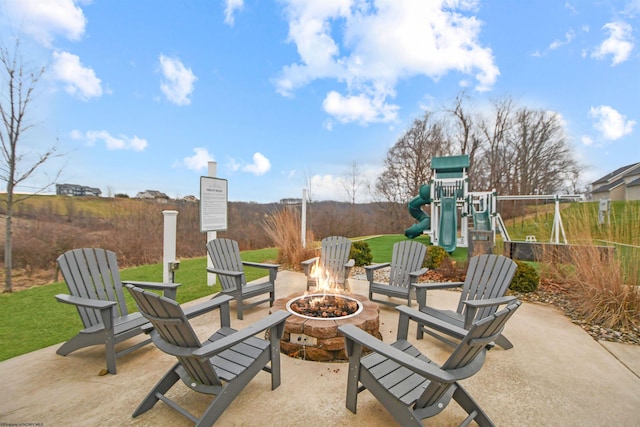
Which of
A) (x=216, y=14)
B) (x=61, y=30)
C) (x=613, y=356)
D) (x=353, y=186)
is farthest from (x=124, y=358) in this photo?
(x=353, y=186)

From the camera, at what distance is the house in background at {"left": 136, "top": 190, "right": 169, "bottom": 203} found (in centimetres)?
1069

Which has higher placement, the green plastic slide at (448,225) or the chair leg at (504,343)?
the green plastic slide at (448,225)

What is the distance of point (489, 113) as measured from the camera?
18.1m

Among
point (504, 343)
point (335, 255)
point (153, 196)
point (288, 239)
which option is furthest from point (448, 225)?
point (153, 196)

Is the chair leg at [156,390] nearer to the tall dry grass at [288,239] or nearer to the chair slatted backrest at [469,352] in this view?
the chair slatted backrest at [469,352]

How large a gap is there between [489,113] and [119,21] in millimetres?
19518

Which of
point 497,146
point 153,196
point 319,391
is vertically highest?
point 497,146

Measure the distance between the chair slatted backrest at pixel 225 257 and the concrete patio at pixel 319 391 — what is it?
1.06 meters

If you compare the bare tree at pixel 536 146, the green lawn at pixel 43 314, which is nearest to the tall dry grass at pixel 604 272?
the green lawn at pixel 43 314

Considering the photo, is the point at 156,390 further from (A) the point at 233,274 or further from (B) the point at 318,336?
(A) the point at 233,274

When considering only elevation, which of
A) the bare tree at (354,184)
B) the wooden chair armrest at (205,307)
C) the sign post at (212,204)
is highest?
the bare tree at (354,184)

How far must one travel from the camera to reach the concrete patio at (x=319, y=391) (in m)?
1.71

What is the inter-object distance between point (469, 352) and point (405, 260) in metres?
2.46

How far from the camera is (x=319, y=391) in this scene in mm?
1964
